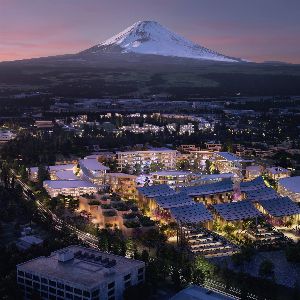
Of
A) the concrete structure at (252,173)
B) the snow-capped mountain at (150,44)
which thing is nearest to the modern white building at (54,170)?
the concrete structure at (252,173)

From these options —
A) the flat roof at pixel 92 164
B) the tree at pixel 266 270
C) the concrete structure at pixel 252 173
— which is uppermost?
the flat roof at pixel 92 164

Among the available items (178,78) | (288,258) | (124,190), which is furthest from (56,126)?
(178,78)

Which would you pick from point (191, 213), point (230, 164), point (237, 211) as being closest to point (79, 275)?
point (191, 213)

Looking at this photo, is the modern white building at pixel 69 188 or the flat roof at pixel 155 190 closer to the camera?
the flat roof at pixel 155 190

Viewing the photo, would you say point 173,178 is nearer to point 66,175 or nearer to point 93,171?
point 93,171

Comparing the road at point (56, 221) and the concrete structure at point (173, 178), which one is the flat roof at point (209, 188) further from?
the road at point (56, 221)

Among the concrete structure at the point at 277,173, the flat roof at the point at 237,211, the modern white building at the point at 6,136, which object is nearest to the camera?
the flat roof at the point at 237,211

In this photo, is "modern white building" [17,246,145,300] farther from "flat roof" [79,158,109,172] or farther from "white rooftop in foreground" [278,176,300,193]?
"flat roof" [79,158,109,172]

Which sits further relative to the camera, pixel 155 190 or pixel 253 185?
pixel 253 185
